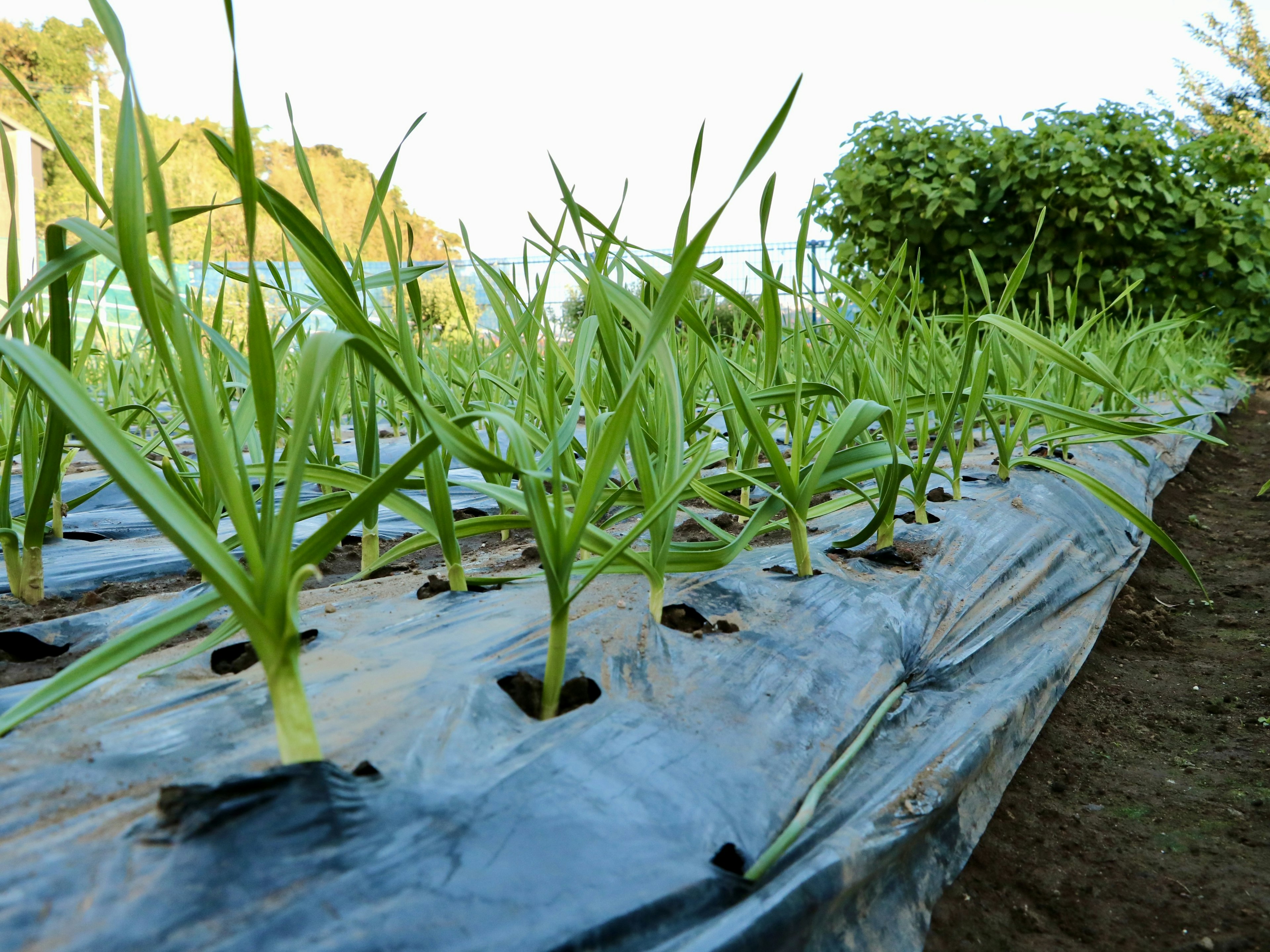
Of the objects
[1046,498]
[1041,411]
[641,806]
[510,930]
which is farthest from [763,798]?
[1046,498]

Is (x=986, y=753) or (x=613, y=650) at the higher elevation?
(x=613, y=650)

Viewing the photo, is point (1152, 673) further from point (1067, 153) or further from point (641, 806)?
point (1067, 153)

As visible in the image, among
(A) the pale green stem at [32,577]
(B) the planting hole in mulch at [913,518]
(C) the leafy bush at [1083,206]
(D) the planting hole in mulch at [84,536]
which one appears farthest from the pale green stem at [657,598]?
(C) the leafy bush at [1083,206]

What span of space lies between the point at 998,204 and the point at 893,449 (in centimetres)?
558

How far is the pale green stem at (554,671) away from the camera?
62 cm

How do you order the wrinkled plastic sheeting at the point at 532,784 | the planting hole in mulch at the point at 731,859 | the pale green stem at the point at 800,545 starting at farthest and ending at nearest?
the pale green stem at the point at 800,545
the planting hole in mulch at the point at 731,859
the wrinkled plastic sheeting at the point at 532,784

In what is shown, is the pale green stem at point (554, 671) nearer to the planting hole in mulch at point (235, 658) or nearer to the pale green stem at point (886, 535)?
the planting hole in mulch at point (235, 658)

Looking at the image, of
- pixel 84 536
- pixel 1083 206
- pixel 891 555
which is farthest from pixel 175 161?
pixel 891 555

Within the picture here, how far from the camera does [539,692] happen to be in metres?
0.66

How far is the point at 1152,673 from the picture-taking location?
1.28 metres

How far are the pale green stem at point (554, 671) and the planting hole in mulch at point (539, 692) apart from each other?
10 millimetres

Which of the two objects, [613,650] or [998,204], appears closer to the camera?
[613,650]

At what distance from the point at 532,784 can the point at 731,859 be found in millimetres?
138

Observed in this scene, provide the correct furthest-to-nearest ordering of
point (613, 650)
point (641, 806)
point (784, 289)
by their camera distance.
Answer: point (784, 289), point (613, 650), point (641, 806)
